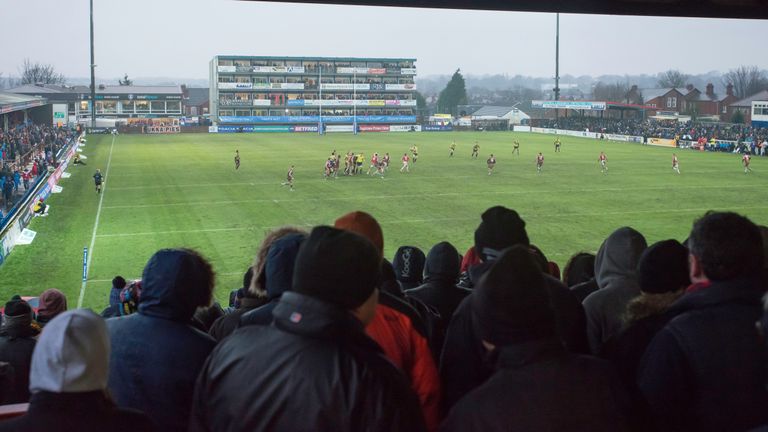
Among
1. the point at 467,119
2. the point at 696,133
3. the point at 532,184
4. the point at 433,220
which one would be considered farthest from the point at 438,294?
the point at 467,119

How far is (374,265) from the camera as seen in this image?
3025 millimetres

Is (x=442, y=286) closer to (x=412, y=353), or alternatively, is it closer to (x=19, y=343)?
(x=412, y=353)

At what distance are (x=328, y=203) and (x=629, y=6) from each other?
75.7 ft

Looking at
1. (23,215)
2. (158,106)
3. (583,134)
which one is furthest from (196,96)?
(23,215)

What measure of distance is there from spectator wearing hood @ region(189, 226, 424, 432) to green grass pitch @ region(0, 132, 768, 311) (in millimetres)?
15097

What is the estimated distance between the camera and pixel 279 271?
167 inches

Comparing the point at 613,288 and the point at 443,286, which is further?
the point at 443,286

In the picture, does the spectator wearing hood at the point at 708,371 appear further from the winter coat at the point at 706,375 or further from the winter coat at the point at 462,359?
the winter coat at the point at 462,359

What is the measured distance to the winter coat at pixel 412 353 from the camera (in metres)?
3.65

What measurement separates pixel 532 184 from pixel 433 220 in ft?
41.7

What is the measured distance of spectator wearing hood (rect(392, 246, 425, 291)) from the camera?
24.7ft

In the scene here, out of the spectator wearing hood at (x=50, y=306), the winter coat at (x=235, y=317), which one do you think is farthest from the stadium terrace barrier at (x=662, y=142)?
the winter coat at (x=235, y=317)

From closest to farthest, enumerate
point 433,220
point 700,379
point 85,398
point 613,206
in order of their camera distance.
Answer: point 85,398
point 700,379
point 433,220
point 613,206

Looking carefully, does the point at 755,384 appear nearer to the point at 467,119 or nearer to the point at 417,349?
the point at 417,349
